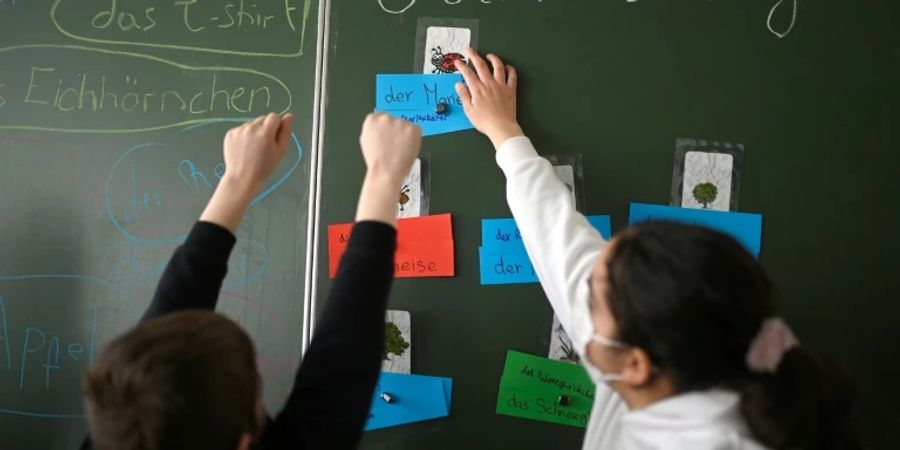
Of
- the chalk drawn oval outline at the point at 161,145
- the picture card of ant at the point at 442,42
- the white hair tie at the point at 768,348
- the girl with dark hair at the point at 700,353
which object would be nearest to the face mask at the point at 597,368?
the girl with dark hair at the point at 700,353

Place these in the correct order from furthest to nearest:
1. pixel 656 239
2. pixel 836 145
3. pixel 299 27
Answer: pixel 299 27 → pixel 836 145 → pixel 656 239

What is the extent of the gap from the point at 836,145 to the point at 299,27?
44.6 inches

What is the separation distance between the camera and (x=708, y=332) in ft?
→ 2.45

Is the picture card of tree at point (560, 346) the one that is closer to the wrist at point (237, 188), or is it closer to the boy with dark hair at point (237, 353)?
the boy with dark hair at point (237, 353)

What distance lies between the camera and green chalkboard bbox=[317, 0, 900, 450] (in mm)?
1175

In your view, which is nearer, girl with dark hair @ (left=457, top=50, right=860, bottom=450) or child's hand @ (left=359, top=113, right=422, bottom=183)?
girl with dark hair @ (left=457, top=50, right=860, bottom=450)

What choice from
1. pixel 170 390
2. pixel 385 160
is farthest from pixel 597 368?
pixel 170 390

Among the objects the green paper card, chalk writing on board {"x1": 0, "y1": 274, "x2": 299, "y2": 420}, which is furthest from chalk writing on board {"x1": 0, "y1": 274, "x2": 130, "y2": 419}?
the green paper card

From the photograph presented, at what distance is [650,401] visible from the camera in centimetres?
84

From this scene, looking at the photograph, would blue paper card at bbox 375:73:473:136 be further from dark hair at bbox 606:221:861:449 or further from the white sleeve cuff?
dark hair at bbox 606:221:861:449

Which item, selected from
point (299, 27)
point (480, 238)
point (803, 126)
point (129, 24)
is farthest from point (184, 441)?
point (803, 126)

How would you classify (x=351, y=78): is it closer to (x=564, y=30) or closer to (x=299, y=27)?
(x=299, y=27)

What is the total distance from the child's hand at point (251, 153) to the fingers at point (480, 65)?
40 cm

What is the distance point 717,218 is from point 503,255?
1.41ft
